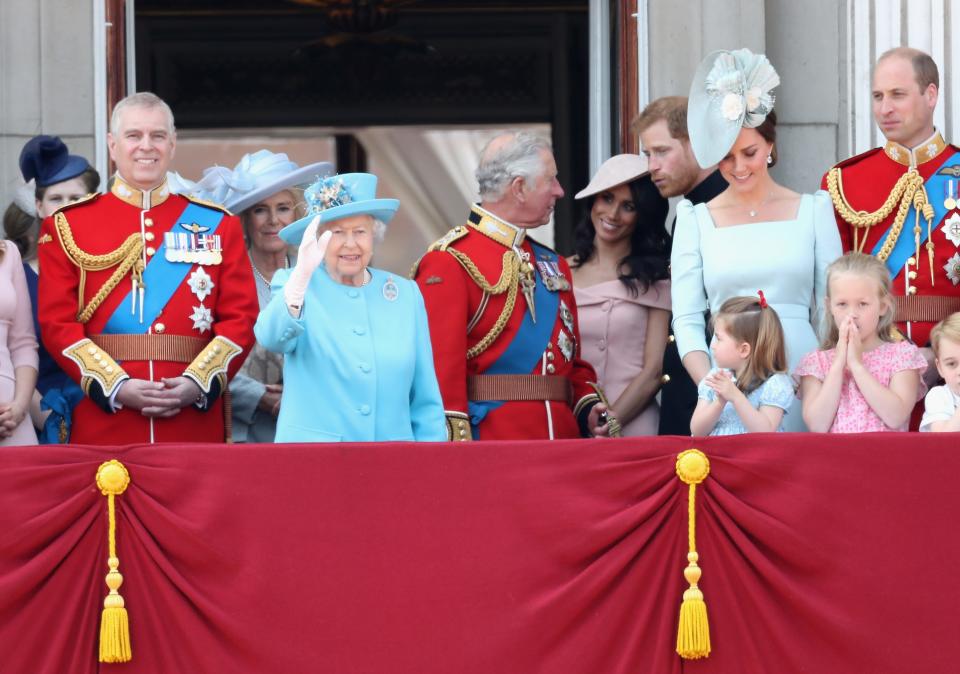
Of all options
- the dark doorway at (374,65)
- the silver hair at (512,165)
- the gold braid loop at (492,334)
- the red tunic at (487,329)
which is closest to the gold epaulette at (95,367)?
the red tunic at (487,329)

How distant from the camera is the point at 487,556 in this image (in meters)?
5.04

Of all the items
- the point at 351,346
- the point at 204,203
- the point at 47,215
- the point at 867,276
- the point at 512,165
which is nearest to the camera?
the point at 351,346

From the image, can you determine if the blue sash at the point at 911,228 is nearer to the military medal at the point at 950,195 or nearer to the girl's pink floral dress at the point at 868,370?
the military medal at the point at 950,195

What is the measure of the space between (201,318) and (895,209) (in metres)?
2.01

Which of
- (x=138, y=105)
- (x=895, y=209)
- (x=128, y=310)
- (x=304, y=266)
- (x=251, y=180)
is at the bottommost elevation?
(x=128, y=310)

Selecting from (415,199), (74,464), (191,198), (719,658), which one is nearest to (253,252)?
(191,198)

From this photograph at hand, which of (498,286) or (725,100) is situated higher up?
(725,100)

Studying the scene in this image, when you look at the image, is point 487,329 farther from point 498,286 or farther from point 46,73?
point 46,73

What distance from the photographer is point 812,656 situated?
4969 millimetres

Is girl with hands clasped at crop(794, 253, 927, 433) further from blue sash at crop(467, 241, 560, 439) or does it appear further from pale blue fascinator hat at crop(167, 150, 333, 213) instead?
pale blue fascinator hat at crop(167, 150, 333, 213)

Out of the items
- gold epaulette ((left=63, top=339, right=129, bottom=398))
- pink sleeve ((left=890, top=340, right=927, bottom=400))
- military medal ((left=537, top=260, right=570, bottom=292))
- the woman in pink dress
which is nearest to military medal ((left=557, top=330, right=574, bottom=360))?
military medal ((left=537, top=260, right=570, bottom=292))

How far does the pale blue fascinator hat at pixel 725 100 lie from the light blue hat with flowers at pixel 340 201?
1.02m

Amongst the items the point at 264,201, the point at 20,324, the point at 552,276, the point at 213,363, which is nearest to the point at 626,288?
the point at 552,276

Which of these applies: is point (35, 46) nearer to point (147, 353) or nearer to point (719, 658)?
point (147, 353)
